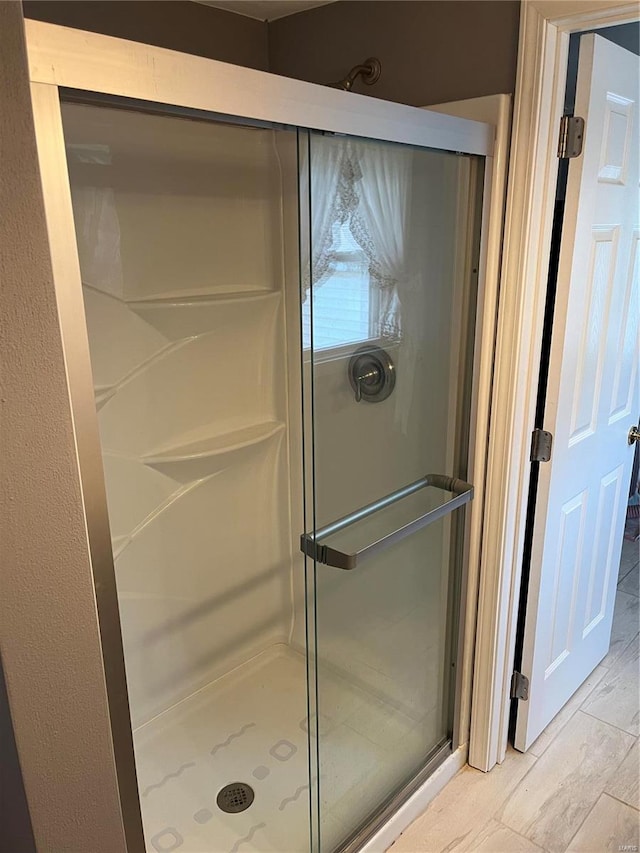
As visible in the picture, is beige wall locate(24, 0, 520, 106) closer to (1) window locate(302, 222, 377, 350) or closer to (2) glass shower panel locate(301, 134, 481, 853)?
(2) glass shower panel locate(301, 134, 481, 853)

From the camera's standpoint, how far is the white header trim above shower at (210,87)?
2.46ft

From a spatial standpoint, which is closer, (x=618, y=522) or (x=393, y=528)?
(x=393, y=528)

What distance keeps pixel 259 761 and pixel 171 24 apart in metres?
2.15

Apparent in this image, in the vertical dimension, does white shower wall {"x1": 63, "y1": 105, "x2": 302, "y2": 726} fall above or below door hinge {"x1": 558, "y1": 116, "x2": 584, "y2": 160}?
below

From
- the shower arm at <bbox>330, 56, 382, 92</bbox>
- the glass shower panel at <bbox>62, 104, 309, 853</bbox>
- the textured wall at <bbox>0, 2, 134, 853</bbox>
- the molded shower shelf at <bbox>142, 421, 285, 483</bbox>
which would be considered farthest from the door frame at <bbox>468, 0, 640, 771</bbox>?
the textured wall at <bbox>0, 2, 134, 853</bbox>

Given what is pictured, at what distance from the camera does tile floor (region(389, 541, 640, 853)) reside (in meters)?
1.71

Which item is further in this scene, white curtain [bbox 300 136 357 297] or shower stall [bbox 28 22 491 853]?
shower stall [bbox 28 22 491 853]

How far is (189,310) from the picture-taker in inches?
76.1

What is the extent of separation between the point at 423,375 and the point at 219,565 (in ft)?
3.43

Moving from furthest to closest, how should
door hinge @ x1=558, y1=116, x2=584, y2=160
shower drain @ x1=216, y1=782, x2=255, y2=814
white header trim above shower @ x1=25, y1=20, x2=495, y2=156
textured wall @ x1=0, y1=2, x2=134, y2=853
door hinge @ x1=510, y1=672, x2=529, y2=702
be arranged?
door hinge @ x1=510, y1=672, x2=529, y2=702
shower drain @ x1=216, y1=782, x2=255, y2=814
door hinge @ x1=558, y1=116, x2=584, y2=160
white header trim above shower @ x1=25, y1=20, x2=495, y2=156
textured wall @ x1=0, y1=2, x2=134, y2=853

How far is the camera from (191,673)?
2199mm

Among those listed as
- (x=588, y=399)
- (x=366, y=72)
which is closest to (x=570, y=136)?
(x=366, y=72)

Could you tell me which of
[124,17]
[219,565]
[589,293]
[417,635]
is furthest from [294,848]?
[124,17]

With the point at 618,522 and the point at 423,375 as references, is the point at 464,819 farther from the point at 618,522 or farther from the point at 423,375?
the point at 423,375
